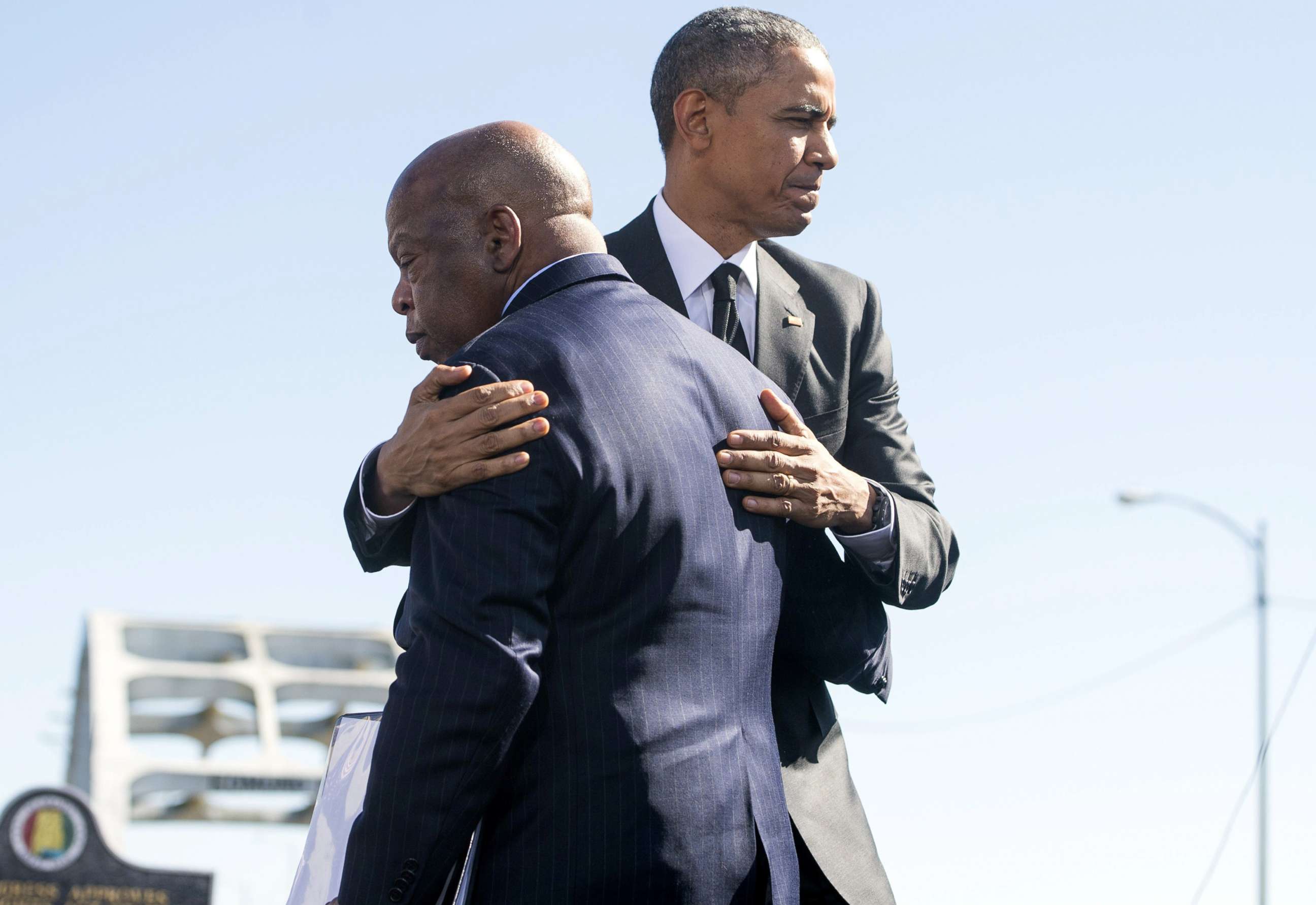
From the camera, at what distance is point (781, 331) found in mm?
3373

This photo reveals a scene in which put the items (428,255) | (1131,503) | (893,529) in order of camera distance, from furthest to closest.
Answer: (1131,503) → (893,529) → (428,255)

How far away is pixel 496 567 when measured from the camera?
237 centimetres

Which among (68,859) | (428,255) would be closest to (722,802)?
(428,255)

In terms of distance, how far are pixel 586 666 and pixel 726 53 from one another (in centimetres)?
155

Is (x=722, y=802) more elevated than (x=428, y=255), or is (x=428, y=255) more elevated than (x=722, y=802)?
(x=428, y=255)

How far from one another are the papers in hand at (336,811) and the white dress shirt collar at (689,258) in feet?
3.75

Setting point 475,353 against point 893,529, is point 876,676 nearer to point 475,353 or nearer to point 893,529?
point 893,529

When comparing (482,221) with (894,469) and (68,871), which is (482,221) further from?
(68,871)

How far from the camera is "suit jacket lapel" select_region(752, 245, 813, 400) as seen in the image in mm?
3316

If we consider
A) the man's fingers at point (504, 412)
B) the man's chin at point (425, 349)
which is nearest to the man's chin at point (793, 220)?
the man's chin at point (425, 349)

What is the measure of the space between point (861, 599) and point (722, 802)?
0.64 meters

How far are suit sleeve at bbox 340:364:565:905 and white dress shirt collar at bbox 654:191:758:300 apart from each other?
1.09 m

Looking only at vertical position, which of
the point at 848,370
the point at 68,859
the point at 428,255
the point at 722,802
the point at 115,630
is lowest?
the point at 115,630

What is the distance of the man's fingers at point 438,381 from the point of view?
2.58m
